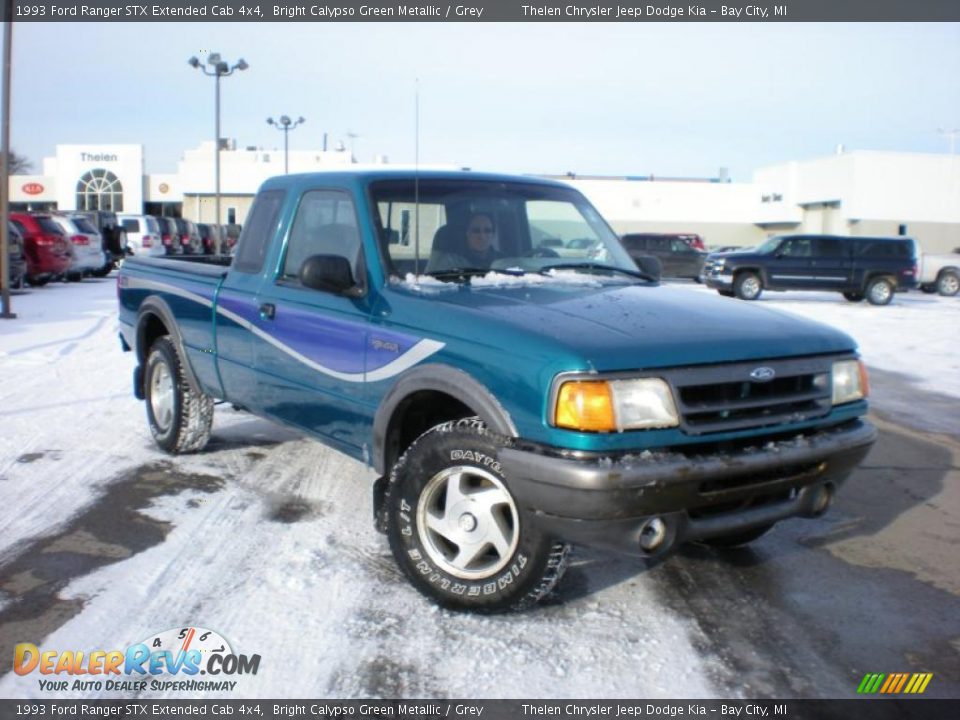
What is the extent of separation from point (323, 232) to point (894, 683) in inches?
136

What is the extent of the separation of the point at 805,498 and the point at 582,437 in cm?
120

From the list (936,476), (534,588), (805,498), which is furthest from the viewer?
(936,476)

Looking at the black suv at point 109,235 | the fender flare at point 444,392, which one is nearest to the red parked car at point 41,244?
the black suv at point 109,235

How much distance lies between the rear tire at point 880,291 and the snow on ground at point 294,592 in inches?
808

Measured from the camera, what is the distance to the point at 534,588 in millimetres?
3582

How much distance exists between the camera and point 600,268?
4949mm

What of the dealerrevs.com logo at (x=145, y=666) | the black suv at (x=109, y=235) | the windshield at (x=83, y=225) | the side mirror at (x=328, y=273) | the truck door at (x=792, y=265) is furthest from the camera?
the black suv at (x=109, y=235)

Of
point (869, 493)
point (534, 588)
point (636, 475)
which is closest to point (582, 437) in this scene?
point (636, 475)

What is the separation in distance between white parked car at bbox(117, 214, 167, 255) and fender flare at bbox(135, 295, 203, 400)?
80.5 ft

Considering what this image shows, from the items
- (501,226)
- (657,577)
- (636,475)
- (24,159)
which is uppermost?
(24,159)

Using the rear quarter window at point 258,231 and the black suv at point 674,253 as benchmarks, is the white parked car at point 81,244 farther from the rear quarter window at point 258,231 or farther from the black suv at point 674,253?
the black suv at point 674,253

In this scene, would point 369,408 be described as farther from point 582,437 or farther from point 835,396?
point 835,396

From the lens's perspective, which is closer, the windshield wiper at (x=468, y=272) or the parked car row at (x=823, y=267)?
the windshield wiper at (x=468, y=272)

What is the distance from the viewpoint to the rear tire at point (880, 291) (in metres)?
23.6
